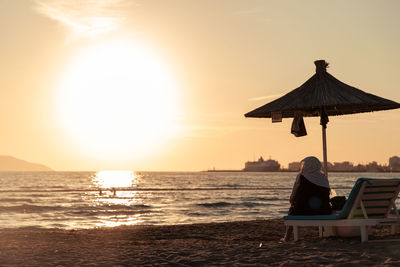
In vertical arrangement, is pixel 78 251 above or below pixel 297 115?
below

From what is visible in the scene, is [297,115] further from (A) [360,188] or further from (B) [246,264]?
(B) [246,264]

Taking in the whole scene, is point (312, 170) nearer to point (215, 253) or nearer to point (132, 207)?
point (215, 253)

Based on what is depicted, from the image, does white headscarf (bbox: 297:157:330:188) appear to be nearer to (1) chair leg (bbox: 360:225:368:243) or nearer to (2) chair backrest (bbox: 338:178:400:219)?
(2) chair backrest (bbox: 338:178:400:219)

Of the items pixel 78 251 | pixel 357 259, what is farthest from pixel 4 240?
pixel 357 259

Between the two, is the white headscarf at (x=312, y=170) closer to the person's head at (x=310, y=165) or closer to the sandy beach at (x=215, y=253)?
the person's head at (x=310, y=165)

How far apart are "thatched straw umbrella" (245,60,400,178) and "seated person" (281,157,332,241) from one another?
1840mm

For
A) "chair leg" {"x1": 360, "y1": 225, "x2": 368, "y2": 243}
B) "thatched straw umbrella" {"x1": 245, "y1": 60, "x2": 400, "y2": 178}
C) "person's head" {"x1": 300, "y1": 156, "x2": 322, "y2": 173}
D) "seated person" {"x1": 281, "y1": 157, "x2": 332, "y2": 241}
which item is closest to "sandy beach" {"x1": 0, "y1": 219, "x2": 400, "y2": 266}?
"chair leg" {"x1": 360, "y1": 225, "x2": 368, "y2": 243}

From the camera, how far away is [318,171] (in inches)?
283

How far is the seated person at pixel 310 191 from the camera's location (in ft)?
23.5

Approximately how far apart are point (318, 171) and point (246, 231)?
14.6 ft

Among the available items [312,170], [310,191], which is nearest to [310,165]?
[312,170]

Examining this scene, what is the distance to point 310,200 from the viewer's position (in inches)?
285

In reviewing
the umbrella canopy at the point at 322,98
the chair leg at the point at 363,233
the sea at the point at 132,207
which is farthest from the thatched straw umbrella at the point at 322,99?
the chair leg at the point at 363,233

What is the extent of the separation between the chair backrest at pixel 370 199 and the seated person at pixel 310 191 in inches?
14.9
